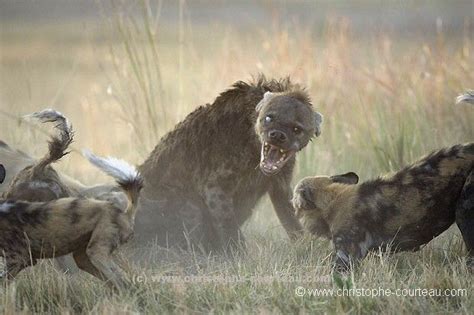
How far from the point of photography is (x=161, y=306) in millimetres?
6469

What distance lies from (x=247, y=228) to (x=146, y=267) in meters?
1.50

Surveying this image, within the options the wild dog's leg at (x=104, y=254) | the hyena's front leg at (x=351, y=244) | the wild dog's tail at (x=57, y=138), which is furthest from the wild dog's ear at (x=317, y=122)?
the wild dog's leg at (x=104, y=254)

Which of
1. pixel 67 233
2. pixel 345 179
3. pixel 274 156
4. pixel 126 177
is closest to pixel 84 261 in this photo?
pixel 67 233

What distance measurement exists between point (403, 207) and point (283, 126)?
1.11 meters

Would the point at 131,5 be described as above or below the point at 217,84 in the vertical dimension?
above

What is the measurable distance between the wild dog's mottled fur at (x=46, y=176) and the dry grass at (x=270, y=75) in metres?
0.49

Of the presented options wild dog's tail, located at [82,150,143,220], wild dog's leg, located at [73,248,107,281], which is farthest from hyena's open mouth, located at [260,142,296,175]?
wild dog's leg, located at [73,248,107,281]

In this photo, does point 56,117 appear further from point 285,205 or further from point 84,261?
point 285,205

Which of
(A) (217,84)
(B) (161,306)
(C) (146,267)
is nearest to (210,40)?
(A) (217,84)

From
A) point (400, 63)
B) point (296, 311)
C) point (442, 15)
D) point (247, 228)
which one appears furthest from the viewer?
point (442, 15)

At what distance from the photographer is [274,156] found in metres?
7.98

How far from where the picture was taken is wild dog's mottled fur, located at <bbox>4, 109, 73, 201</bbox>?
7.41 meters

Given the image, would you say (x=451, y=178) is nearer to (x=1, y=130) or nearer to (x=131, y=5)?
(x=131, y=5)

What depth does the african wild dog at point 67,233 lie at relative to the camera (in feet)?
21.7
